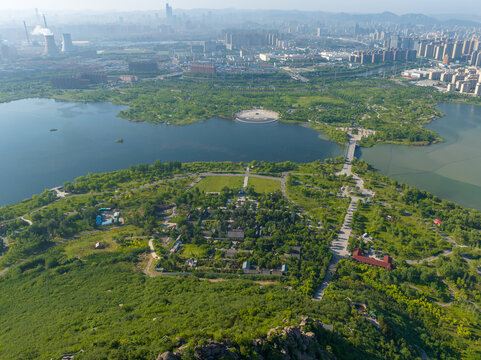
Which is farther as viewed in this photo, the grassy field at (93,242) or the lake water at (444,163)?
the lake water at (444,163)

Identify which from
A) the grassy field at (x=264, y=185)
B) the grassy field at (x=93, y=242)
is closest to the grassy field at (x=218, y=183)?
the grassy field at (x=264, y=185)

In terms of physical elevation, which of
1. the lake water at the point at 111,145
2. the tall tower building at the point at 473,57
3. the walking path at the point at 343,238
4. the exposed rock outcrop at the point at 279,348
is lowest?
the walking path at the point at 343,238

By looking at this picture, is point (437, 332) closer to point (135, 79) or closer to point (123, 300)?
point (123, 300)

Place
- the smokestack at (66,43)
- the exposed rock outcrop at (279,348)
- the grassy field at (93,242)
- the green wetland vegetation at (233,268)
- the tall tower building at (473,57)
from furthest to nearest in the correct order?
the smokestack at (66,43)
the tall tower building at (473,57)
the grassy field at (93,242)
the green wetland vegetation at (233,268)
the exposed rock outcrop at (279,348)

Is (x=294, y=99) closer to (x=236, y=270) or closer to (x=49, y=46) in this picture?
(x=236, y=270)

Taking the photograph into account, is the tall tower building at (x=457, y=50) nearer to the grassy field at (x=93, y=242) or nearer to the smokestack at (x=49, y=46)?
the grassy field at (x=93, y=242)

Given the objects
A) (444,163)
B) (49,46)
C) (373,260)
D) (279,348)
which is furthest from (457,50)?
(49,46)

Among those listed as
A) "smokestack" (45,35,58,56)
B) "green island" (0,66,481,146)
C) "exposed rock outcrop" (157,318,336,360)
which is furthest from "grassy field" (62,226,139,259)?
"smokestack" (45,35,58,56)
